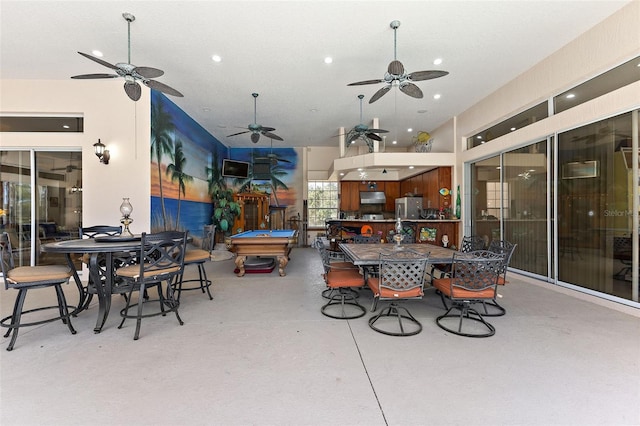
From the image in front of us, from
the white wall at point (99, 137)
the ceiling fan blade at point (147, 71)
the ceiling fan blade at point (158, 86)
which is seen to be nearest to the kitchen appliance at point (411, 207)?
the ceiling fan blade at point (158, 86)

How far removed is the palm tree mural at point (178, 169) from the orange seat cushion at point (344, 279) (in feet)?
14.8

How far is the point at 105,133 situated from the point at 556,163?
25.5 feet

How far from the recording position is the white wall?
16.5 ft

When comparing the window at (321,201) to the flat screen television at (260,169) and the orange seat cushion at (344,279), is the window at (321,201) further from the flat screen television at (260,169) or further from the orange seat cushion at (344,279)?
the orange seat cushion at (344,279)

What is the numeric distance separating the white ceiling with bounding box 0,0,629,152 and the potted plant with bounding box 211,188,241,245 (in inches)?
134

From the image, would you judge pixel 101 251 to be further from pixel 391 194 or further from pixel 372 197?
pixel 391 194

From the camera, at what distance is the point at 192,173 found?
7.17m

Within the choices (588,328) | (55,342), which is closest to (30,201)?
(55,342)

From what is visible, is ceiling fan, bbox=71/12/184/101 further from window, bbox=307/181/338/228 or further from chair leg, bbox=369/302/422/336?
window, bbox=307/181/338/228

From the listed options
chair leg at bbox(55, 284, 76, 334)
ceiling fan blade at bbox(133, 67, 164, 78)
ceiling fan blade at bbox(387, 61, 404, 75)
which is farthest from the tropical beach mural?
ceiling fan blade at bbox(387, 61, 404, 75)

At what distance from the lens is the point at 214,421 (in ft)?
5.46

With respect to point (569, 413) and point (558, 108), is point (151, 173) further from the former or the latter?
point (558, 108)

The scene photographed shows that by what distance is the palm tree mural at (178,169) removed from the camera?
6.07 meters

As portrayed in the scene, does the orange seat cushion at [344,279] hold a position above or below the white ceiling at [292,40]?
below
